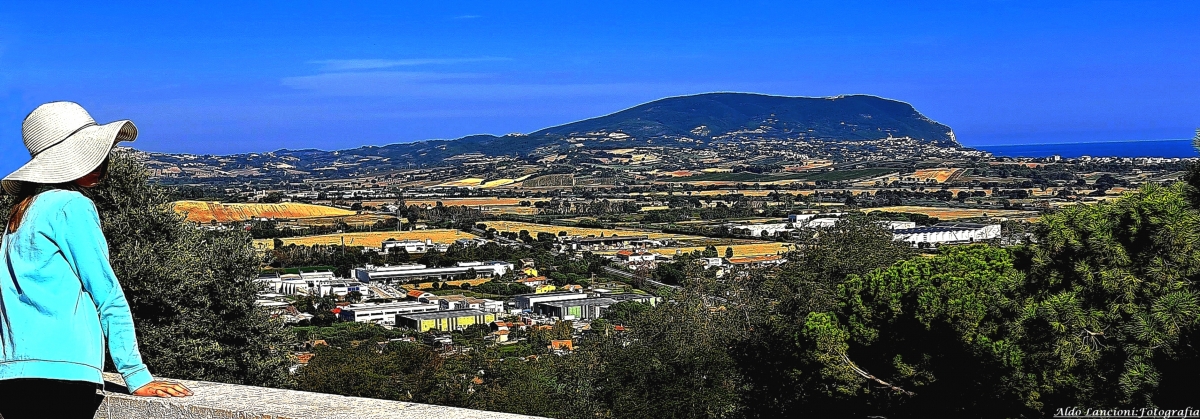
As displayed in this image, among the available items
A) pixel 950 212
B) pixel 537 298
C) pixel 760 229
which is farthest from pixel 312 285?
pixel 950 212

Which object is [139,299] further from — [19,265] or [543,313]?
[543,313]

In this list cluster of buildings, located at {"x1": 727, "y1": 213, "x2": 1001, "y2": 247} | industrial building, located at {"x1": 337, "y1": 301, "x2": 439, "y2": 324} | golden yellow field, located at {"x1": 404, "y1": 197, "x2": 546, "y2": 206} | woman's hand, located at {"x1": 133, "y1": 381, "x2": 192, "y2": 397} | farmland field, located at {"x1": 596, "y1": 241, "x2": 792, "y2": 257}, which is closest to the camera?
woman's hand, located at {"x1": 133, "y1": 381, "x2": 192, "y2": 397}

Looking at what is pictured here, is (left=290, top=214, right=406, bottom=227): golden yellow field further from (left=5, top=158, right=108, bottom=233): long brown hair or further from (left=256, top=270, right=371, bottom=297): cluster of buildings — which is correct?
(left=5, top=158, right=108, bottom=233): long brown hair

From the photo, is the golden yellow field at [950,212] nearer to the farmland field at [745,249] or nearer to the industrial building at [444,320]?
the farmland field at [745,249]

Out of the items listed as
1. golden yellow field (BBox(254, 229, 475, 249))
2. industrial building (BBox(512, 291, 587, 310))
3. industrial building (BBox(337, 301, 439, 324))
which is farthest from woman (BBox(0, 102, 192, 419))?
golden yellow field (BBox(254, 229, 475, 249))

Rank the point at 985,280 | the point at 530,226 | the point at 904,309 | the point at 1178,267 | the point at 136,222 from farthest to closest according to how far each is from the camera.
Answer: the point at 530,226 → the point at 904,309 → the point at 985,280 → the point at 136,222 → the point at 1178,267

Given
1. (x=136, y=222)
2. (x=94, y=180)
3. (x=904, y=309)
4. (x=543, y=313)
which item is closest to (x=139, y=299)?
(x=136, y=222)

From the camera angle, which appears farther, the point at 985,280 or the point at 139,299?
the point at 985,280
